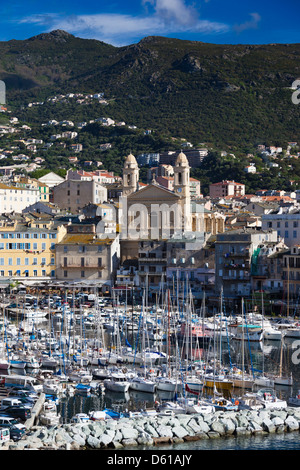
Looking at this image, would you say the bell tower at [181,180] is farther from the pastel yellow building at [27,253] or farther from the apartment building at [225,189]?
the apartment building at [225,189]

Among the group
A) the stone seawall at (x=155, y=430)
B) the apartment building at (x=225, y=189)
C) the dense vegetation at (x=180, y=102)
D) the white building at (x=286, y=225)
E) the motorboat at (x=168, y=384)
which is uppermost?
the dense vegetation at (x=180, y=102)

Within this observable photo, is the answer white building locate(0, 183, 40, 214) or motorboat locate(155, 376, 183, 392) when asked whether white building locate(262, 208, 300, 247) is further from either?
motorboat locate(155, 376, 183, 392)

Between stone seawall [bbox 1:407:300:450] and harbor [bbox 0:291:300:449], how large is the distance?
3cm

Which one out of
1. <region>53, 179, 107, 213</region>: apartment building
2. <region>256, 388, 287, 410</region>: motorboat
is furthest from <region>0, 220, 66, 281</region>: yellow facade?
<region>256, 388, 287, 410</region>: motorboat

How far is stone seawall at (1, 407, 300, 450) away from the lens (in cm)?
2598

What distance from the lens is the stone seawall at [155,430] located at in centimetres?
2598

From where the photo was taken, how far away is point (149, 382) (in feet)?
114

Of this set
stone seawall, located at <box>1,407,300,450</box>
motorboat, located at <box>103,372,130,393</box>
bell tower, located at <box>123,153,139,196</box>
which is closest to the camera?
stone seawall, located at <box>1,407,300,450</box>

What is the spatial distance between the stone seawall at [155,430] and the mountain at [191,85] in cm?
9909

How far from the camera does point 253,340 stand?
45.7 meters

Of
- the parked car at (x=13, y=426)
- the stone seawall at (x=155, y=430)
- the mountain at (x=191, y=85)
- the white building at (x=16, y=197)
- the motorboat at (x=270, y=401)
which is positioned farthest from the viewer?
the mountain at (x=191, y=85)

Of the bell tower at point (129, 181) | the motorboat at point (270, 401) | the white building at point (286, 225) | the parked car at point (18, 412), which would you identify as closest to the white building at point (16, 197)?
the bell tower at point (129, 181)

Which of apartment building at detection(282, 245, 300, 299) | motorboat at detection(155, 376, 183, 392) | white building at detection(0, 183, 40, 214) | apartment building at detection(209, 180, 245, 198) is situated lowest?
motorboat at detection(155, 376, 183, 392)

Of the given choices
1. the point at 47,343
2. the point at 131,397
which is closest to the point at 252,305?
the point at 47,343
